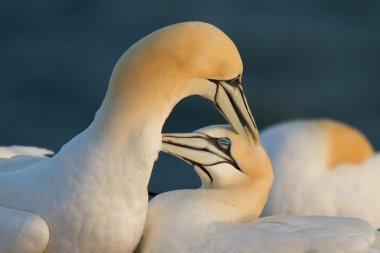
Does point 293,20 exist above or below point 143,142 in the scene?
below

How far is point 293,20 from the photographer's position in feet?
47.5

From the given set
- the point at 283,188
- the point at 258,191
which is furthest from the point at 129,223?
the point at 283,188

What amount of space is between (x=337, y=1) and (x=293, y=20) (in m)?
0.88

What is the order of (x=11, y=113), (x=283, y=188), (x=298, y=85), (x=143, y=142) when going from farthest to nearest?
(x=298, y=85), (x=11, y=113), (x=283, y=188), (x=143, y=142)

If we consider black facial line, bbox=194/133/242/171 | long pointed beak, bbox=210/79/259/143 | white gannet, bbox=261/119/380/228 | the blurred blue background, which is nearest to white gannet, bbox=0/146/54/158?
black facial line, bbox=194/133/242/171

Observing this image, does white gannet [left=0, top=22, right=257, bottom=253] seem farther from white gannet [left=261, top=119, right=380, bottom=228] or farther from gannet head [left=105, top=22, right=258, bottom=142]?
white gannet [left=261, top=119, right=380, bottom=228]

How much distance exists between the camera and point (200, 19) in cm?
1391

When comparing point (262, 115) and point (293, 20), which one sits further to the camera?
point (293, 20)

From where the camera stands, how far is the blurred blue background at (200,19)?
41.8ft

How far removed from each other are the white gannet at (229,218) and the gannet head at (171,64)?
1.56 ft

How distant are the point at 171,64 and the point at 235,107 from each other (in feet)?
1.36

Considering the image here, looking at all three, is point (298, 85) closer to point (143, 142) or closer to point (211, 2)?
point (211, 2)

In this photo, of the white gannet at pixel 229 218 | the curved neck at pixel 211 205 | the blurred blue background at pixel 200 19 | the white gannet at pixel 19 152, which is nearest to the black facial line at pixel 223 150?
the white gannet at pixel 229 218

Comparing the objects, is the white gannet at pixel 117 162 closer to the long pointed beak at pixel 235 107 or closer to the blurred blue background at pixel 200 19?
the long pointed beak at pixel 235 107
